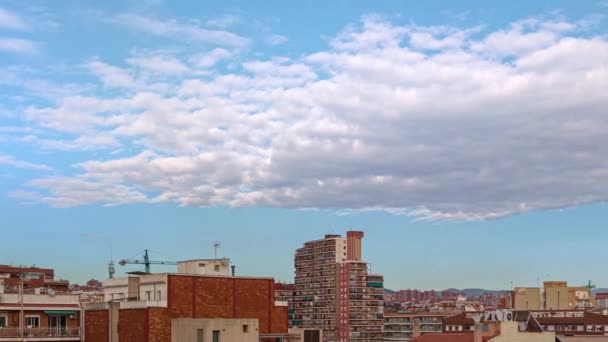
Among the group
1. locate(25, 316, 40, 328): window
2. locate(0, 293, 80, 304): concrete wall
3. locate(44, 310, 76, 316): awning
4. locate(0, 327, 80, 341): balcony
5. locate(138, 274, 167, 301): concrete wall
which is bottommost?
locate(0, 327, 80, 341): balcony

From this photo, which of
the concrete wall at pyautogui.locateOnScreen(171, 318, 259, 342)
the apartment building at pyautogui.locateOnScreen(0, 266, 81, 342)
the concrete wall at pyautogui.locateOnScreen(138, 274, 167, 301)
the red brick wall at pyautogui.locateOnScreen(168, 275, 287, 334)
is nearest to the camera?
the apartment building at pyautogui.locateOnScreen(0, 266, 81, 342)

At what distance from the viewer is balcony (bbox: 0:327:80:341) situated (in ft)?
240

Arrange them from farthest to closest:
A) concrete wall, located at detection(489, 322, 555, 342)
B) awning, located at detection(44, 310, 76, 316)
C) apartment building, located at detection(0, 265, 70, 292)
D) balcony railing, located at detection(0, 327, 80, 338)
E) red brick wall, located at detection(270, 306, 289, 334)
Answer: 1. apartment building, located at detection(0, 265, 70, 292)
2. concrete wall, located at detection(489, 322, 555, 342)
3. red brick wall, located at detection(270, 306, 289, 334)
4. awning, located at detection(44, 310, 76, 316)
5. balcony railing, located at detection(0, 327, 80, 338)

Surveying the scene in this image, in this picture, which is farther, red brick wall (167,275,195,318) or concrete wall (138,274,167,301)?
concrete wall (138,274,167,301)

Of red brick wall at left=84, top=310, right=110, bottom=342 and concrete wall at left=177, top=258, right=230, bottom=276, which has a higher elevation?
concrete wall at left=177, top=258, right=230, bottom=276

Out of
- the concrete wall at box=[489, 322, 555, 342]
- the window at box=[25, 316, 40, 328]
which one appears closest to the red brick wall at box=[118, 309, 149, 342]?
the window at box=[25, 316, 40, 328]

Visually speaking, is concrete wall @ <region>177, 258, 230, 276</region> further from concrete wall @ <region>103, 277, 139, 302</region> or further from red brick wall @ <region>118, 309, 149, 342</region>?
red brick wall @ <region>118, 309, 149, 342</region>

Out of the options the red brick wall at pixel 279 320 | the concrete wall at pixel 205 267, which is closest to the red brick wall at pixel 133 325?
the concrete wall at pixel 205 267

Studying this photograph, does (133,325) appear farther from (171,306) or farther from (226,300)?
(226,300)

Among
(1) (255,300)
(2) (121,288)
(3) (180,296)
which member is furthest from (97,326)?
(1) (255,300)

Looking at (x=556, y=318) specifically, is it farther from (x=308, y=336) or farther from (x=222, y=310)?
(x=222, y=310)

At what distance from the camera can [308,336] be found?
360 feet

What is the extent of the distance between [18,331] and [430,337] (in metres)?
49.6

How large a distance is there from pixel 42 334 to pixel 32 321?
1.45 metres
